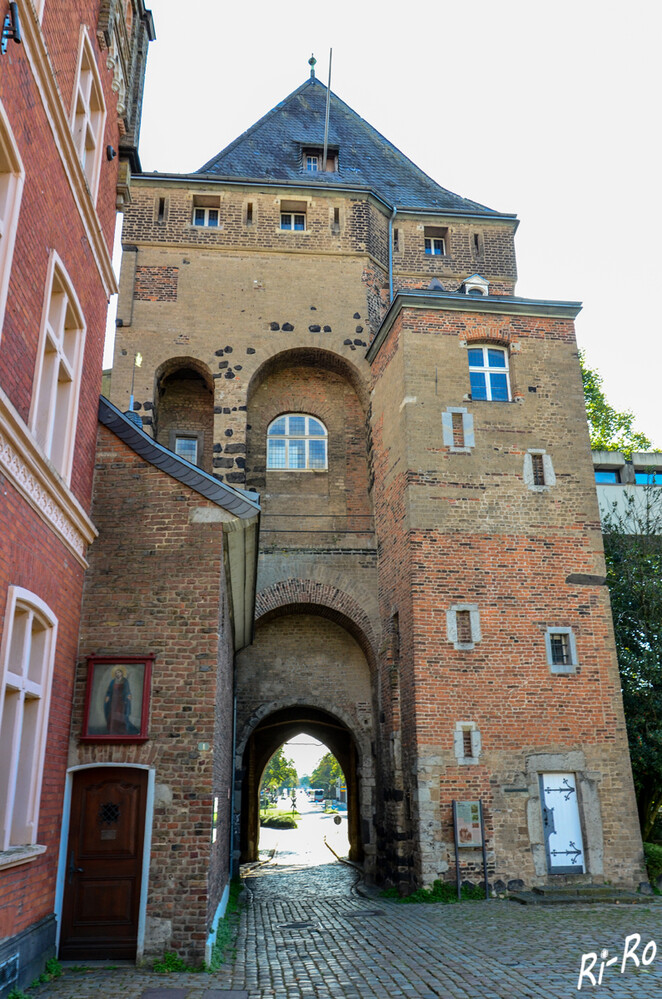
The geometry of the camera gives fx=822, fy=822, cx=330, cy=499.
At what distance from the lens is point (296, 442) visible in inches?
793

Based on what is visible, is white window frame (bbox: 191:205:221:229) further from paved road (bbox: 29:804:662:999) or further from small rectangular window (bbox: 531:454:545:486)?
Answer: paved road (bbox: 29:804:662:999)

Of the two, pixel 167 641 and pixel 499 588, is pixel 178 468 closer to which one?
pixel 167 641

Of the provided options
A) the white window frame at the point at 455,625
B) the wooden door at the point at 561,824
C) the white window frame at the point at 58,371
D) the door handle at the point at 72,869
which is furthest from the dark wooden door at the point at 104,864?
the wooden door at the point at 561,824

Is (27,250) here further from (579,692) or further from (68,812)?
(579,692)

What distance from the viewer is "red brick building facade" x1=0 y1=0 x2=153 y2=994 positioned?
672 centimetres

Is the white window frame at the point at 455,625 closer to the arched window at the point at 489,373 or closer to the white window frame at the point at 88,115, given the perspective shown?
the arched window at the point at 489,373

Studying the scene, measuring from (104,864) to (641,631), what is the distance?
13.2 meters

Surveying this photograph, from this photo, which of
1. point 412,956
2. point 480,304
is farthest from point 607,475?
point 412,956

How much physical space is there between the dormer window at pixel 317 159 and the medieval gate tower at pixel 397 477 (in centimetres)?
7

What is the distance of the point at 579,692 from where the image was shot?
15.2 m

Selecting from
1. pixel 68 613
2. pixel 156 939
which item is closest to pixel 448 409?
pixel 68 613

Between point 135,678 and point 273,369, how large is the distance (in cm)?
1243

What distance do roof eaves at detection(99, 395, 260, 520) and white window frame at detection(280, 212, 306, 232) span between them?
12.5 metres

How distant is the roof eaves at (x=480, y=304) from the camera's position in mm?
17359
